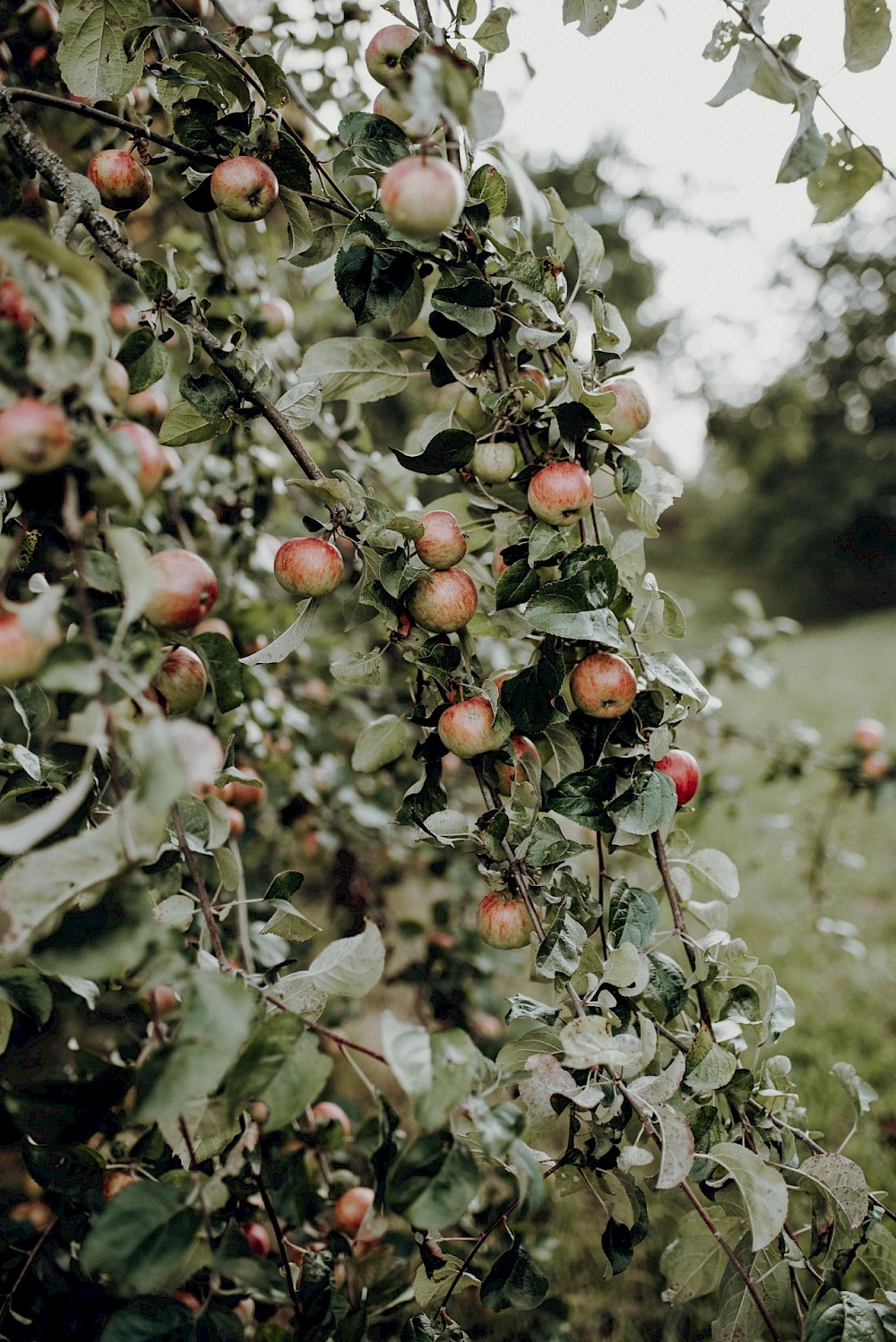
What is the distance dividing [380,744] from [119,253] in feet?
1.84

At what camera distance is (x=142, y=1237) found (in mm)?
503

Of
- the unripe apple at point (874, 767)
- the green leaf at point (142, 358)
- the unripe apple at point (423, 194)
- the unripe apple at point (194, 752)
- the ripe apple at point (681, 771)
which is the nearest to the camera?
the unripe apple at point (194, 752)

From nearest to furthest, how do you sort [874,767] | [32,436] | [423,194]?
[32,436] < [423,194] < [874,767]

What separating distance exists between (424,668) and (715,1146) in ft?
1.67

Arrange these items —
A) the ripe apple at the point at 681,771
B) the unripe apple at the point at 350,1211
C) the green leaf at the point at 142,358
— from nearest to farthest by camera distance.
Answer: the green leaf at the point at 142,358, the ripe apple at the point at 681,771, the unripe apple at the point at 350,1211

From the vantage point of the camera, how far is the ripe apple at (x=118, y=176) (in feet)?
2.71

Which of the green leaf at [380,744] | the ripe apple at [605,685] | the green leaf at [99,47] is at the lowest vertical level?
the green leaf at [380,744]

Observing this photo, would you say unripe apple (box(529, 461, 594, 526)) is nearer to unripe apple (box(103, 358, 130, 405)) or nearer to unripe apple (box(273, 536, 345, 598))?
unripe apple (box(273, 536, 345, 598))

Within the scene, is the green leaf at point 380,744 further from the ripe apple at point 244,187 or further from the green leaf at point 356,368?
the ripe apple at point 244,187

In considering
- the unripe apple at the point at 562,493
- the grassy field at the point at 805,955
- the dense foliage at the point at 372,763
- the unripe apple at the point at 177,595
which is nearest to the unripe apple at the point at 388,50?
the dense foliage at the point at 372,763

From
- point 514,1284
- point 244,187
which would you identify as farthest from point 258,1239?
point 244,187

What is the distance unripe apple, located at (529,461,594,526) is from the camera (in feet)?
2.52

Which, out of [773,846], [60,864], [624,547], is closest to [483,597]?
[624,547]

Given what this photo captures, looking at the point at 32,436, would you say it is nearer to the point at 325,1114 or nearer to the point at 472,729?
the point at 472,729
